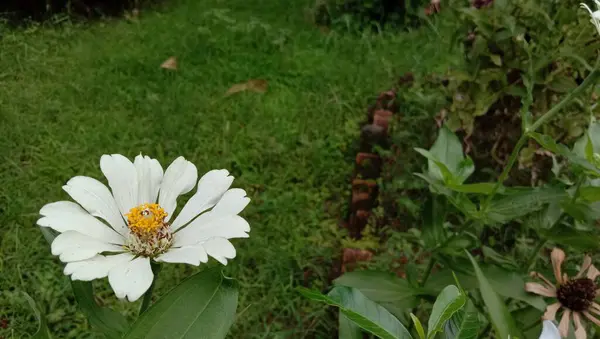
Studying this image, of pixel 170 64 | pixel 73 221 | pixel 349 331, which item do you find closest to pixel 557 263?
pixel 349 331

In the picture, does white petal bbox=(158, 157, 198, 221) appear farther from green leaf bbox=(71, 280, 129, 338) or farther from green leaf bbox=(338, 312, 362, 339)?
green leaf bbox=(338, 312, 362, 339)

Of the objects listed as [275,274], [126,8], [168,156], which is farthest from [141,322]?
[126,8]

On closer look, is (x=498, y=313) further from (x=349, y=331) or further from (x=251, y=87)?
(x=251, y=87)

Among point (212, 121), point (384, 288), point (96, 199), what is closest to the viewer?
point (96, 199)

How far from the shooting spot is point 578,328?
45.0 inches

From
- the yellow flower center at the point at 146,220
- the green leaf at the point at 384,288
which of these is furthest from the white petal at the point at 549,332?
the green leaf at the point at 384,288

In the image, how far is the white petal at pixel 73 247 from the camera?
658 mm

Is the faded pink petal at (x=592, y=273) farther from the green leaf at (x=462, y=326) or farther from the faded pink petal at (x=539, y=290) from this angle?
the green leaf at (x=462, y=326)

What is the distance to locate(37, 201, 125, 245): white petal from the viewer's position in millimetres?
695

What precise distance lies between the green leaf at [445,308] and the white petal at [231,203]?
10.6 inches

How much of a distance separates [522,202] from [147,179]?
80 centimetres

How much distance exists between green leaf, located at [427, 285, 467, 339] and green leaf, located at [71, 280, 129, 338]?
384 millimetres

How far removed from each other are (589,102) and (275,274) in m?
1.06

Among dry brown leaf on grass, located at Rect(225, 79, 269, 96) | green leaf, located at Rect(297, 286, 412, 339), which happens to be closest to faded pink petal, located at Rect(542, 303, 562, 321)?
green leaf, located at Rect(297, 286, 412, 339)
